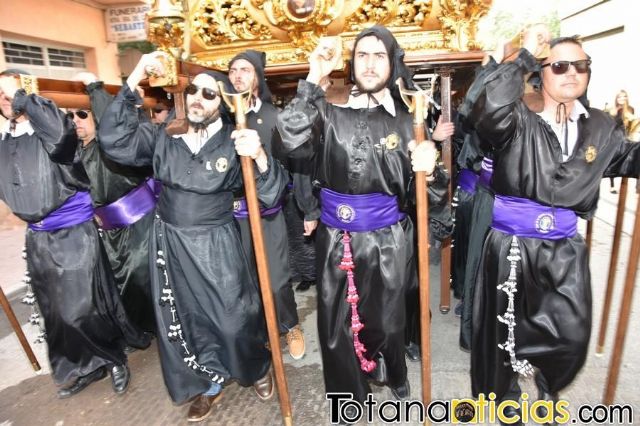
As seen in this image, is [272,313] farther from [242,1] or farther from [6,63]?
[6,63]

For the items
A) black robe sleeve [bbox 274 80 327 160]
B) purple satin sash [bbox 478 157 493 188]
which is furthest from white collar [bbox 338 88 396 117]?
purple satin sash [bbox 478 157 493 188]

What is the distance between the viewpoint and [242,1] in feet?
11.1

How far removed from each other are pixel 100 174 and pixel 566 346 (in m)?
3.43

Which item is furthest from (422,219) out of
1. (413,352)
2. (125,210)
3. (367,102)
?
(125,210)

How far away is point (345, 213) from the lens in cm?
266

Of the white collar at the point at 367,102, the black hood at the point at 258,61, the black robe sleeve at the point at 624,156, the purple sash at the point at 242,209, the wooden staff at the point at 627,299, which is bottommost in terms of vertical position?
the wooden staff at the point at 627,299

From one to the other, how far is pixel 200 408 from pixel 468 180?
→ 9.88ft

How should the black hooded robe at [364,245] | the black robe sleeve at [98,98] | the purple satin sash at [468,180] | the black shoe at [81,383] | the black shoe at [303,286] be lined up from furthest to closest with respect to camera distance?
the black shoe at [303,286], the purple satin sash at [468,180], the black shoe at [81,383], the black robe sleeve at [98,98], the black hooded robe at [364,245]

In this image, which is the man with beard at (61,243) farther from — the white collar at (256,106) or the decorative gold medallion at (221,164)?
the white collar at (256,106)

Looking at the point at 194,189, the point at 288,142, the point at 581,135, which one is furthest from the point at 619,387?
the point at 194,189

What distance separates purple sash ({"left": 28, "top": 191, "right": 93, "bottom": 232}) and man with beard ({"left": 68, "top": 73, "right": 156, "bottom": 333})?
344 millimetres

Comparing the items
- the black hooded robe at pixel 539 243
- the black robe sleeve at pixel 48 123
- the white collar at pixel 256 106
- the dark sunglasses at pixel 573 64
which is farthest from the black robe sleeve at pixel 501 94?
the black robe sleeve at pixel 48 123

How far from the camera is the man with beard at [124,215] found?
139 inches

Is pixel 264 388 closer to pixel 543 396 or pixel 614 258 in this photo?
pixel 543 396
